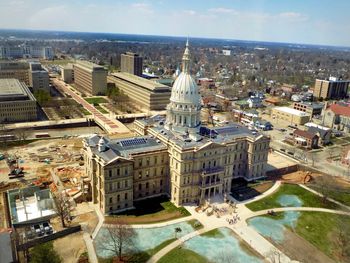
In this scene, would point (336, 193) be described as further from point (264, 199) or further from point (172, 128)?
point (172, 128)

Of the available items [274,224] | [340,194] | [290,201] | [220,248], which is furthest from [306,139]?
[220,248]

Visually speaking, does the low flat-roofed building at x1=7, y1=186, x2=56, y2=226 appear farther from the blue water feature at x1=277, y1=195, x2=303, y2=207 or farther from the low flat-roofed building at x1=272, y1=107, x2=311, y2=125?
the low flat-roofed building at x1=272, y1=107, x2=311, y2=125

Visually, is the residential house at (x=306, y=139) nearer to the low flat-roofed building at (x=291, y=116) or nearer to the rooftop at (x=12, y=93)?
the low flat-roofed building at (x=291, y=116)

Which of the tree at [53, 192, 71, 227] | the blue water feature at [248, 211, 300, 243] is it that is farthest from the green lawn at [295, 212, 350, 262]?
the tree at [53, 192, 71, 227]

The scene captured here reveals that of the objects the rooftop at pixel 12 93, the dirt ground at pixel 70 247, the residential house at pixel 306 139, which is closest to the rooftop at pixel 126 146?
the dirt ground at pixel 70 247

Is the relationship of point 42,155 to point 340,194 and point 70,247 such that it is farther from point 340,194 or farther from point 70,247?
point 340,194
